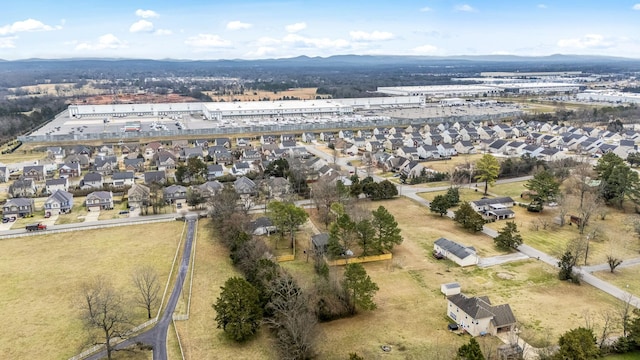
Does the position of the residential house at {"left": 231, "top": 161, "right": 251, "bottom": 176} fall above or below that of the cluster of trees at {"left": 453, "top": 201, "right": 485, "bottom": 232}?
above

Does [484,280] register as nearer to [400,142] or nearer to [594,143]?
[400,142]

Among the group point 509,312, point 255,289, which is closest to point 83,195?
point 255,289

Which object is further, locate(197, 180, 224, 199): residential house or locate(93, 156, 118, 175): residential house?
→ locate(93, 156, 118, 175): residential house

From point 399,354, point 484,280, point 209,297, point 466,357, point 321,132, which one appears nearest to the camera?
point 466,357

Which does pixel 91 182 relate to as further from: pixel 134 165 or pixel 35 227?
pixel 35 227

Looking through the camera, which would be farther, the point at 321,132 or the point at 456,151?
the point at 321,132

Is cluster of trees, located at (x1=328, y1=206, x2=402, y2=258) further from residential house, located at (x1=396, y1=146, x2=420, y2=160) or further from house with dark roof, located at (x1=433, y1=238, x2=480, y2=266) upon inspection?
residential house, located at (x1=396, y1=146, x2=420, y2=160)

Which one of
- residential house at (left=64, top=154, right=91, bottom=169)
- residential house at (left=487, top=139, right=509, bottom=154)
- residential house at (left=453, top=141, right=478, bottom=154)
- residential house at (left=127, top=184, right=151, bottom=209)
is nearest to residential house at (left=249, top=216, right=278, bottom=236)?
residential house at (left=127, top=184, right=151, bottom=209)

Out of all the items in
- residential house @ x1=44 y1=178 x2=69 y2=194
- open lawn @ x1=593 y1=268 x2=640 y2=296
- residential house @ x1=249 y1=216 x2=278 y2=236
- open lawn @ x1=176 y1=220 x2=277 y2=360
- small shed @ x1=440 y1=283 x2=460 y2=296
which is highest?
residential house @ x1=44 y1=178 x2=69 y2=194
